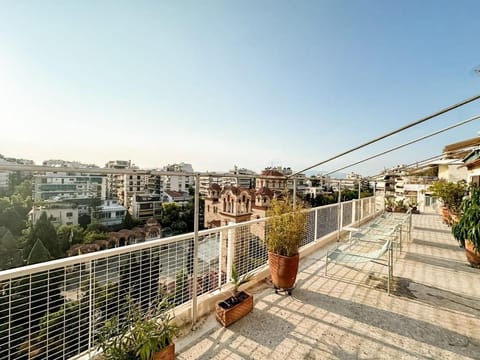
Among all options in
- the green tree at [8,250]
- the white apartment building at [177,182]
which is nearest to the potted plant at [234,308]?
the white apartment building at [177,182]

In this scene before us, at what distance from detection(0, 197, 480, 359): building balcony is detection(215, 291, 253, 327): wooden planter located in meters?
0.07

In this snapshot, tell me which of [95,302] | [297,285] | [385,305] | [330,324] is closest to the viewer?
[95,302]

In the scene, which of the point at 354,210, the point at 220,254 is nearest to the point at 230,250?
the point at 220,254

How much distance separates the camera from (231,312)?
2.46 m

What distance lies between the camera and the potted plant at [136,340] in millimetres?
1585

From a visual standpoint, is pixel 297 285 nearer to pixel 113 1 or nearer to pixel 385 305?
pixel 385 305

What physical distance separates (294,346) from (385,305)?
1514 millimetres

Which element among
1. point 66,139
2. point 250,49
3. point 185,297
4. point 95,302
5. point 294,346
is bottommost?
point 294,346

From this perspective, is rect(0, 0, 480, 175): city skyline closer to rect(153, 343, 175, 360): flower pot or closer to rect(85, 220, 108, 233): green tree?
rect(153, 343, 175, 360): flower pot

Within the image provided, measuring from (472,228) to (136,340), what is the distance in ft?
16.6

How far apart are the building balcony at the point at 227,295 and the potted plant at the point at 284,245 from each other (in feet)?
0.82

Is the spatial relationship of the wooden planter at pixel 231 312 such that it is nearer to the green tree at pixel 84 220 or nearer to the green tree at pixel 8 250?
the green tree at pixel 84 220

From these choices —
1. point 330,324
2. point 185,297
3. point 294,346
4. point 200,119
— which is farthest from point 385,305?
point 200,119

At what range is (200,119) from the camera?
31.9 ft
